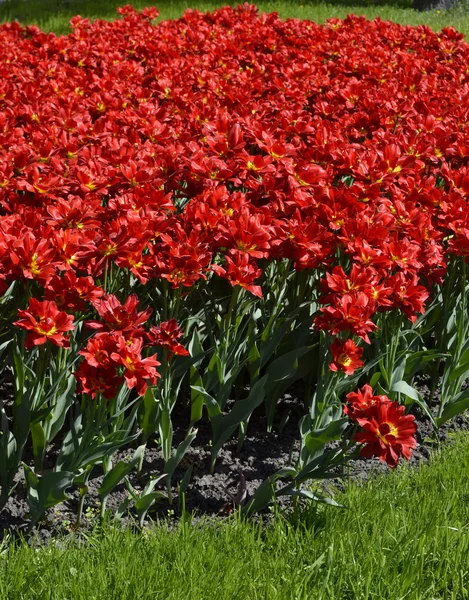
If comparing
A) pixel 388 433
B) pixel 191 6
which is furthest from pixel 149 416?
pixel 191 6

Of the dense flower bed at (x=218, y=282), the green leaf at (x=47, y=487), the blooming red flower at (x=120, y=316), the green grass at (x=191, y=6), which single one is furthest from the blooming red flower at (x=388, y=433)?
the green grass at (x=191, y=6)

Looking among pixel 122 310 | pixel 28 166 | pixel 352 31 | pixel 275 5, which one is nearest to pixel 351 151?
pixel 28 166

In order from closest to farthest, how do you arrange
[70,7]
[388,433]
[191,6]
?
[388,433]
[191,6]
[70,7]

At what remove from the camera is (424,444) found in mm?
3369

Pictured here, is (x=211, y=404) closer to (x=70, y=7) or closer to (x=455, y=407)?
(x=455, y=407)

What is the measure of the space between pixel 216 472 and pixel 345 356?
29.5 inches

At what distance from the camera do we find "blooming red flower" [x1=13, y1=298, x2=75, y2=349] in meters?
2.40

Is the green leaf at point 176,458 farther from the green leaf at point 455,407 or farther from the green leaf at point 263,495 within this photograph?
the green leaf at point 455,407

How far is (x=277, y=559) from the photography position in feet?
8.05

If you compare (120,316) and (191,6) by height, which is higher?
(191,6)

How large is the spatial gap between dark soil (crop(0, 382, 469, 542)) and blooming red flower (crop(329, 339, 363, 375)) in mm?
491

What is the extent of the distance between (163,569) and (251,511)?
1.74ft

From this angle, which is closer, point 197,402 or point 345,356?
point 345,356

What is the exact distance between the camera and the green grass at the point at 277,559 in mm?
2316
